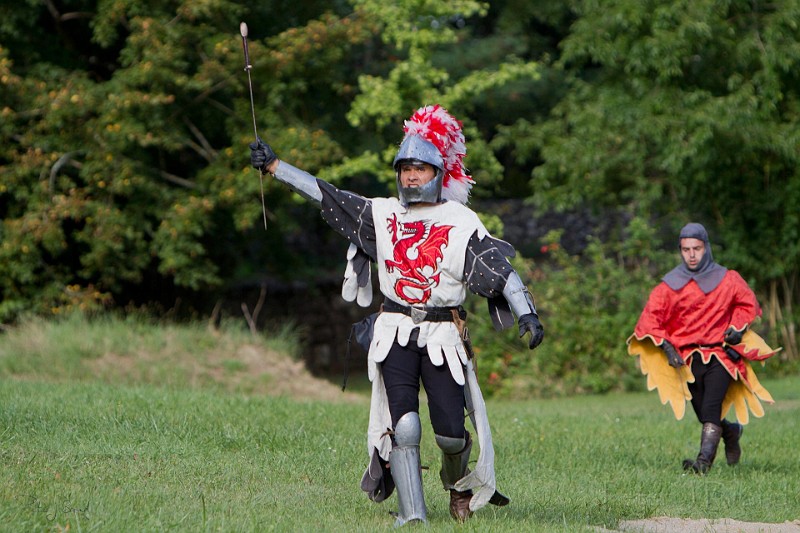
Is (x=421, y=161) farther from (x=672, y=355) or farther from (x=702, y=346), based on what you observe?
(x=702, y=346)

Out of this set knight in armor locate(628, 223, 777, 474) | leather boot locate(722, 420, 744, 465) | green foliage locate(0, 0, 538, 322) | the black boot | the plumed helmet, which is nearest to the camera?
the plumed helmet

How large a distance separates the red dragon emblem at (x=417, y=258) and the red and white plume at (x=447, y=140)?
360mm

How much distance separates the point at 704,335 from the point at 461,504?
3.54m

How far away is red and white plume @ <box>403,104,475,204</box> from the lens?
265 inches

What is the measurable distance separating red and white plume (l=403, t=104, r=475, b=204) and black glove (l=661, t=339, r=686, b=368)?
3.18 meters

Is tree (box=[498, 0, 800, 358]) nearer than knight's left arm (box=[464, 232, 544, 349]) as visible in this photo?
No

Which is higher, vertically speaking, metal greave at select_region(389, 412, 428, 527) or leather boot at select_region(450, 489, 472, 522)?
metal greave at select_region(389, 412, 428, 527)

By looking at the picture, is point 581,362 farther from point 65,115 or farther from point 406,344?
point 406,344

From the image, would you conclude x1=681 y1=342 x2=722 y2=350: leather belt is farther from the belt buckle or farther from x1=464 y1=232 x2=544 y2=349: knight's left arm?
the belt buckle

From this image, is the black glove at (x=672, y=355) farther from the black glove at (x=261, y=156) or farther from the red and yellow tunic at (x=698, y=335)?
the black glove at (x=261, y=156)

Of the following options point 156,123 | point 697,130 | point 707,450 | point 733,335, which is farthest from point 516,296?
point 156,123

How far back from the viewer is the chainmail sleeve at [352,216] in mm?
6758

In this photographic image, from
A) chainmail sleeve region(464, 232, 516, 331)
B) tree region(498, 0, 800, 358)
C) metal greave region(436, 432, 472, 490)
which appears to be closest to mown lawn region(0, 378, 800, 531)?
metal greave region(436, 432, 472, 490)

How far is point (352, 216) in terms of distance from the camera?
6.79 meters
